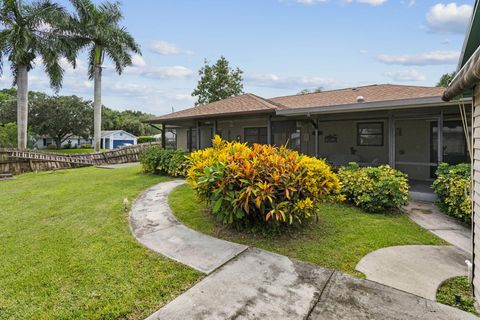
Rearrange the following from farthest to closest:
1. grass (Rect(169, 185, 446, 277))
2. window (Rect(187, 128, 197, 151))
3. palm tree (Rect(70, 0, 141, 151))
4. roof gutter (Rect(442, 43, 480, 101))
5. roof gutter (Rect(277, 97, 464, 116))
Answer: palm tree (Rect(70, 0, 141, 151)) → window (Rect(187, 128, 197, 151)) → roof gutter (Rect(277, 97, 464, 116)) → grass (Rect(169, 185, 446, 277)) → roof gutter (Rect(442, 43, 480, 101))

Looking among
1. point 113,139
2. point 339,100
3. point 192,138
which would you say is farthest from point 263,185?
point 113,139

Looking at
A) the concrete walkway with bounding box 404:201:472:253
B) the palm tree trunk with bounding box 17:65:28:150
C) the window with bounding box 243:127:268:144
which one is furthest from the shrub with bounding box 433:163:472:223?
the palm tree trunk with bounding box 17:65:28:150

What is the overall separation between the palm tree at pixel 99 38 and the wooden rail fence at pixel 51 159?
331 cm

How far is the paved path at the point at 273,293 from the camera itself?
2637 mm

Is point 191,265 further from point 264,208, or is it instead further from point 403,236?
point 403,236

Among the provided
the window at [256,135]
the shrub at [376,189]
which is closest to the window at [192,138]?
the window at [256,135]

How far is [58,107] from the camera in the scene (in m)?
34.4

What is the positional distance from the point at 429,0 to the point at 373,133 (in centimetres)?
450

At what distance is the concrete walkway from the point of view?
458cm

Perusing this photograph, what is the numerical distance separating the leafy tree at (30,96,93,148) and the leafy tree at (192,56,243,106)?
1720 centimetres

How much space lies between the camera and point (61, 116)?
34.4m

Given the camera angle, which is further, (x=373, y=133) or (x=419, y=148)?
(x=373, y=133)

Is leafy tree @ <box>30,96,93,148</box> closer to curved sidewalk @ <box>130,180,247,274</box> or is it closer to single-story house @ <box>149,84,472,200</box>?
single-story house @ <box>149,84,472,200</box>

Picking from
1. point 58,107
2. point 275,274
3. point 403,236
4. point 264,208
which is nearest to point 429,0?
point 403,236
